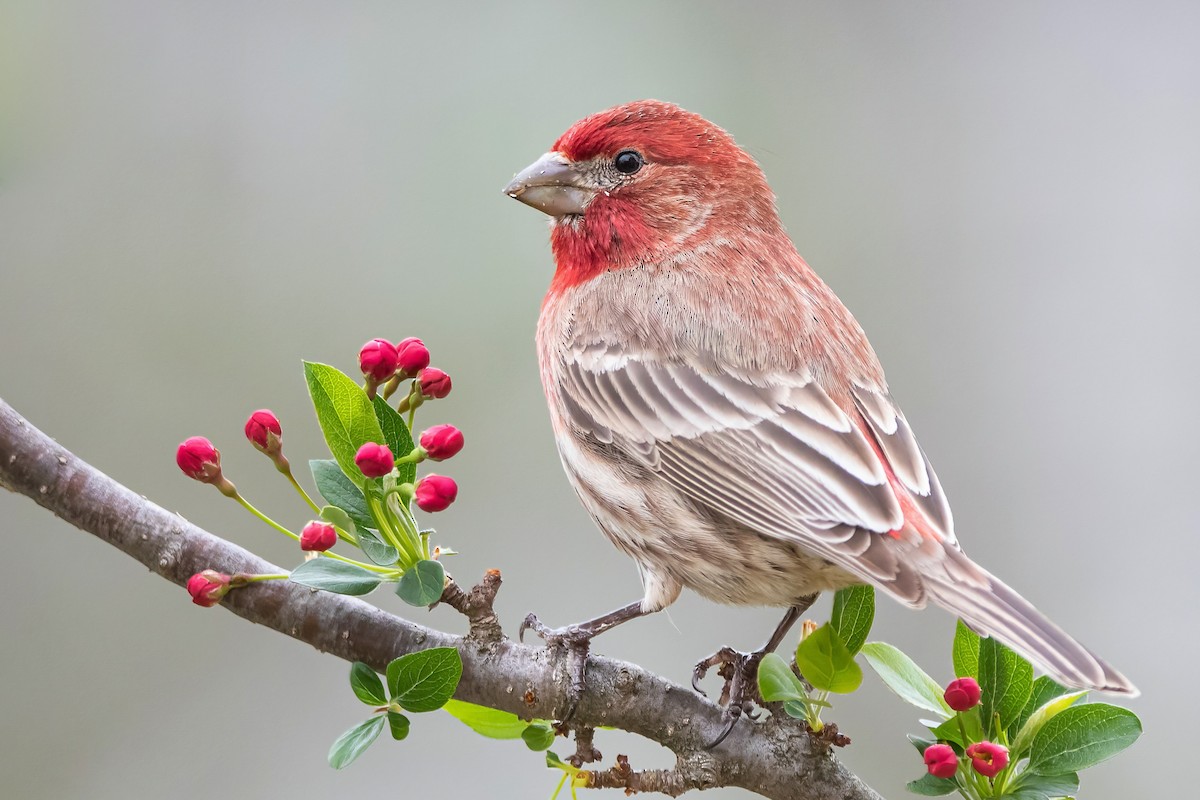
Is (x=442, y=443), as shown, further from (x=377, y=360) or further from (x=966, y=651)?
(x=966, y=651)

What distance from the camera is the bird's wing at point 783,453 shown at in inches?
98.2

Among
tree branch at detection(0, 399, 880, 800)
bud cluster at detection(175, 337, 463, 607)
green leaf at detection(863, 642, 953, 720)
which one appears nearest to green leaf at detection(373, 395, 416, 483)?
bud cluster at detection(175, 337, 463, 607)

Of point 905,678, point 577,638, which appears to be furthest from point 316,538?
point 905,678

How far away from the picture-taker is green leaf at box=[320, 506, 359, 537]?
2.16 m

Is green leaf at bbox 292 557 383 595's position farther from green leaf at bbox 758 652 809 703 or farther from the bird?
green leaf at bbox 758 652 809 703

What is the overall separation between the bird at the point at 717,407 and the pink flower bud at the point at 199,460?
759 millimetres

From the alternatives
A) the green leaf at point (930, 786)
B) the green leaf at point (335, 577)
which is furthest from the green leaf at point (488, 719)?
the green leaf at point (930, 786)

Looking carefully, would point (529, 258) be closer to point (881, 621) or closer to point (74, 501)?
point (881, 621)

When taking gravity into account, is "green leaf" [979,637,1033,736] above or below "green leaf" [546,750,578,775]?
above

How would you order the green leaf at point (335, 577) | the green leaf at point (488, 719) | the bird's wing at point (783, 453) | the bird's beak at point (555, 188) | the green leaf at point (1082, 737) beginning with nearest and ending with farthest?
the green leaf at point (335, 577), the green leaf at point (1082, 737), the green leaf at point (488, 719), the bird's wing at point (783, 453), the bird's beak at point (555, 188)

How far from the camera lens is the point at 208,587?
2213 mm

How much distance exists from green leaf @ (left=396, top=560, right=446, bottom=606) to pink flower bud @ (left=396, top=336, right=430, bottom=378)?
1.17ft

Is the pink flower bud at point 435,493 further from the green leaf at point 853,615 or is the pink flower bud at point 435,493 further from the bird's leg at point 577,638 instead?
the green leaf at point 853,615

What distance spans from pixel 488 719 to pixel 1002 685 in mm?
936
